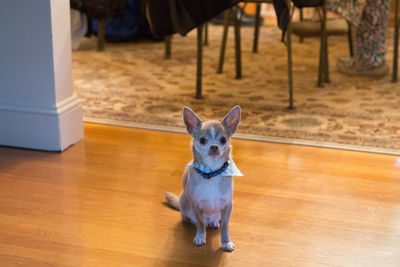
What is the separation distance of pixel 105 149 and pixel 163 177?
39 centimetres

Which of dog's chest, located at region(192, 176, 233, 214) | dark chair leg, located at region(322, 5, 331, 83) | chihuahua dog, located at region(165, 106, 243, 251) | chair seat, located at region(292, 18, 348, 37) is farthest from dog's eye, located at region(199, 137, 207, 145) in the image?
chair seat, located at region(292, 18, 348, 37)

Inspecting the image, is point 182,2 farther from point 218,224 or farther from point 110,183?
point 218,224

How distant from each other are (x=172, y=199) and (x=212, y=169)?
36 centimetres

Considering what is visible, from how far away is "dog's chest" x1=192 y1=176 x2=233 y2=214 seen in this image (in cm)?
156

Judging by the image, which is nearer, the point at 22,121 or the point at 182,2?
the point at 22,121

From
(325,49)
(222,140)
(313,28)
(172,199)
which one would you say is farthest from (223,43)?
(222,140)

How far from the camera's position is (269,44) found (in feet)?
15.4

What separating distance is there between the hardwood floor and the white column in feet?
0.30

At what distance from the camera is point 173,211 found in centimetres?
186

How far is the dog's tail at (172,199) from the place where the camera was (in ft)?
6.12

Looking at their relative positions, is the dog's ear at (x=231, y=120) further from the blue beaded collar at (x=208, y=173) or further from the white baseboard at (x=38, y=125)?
the white baseboard at (x=38, y=125)

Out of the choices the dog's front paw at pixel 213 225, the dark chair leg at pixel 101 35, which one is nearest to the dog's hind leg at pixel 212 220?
the dog's front paw at pixel 213 225

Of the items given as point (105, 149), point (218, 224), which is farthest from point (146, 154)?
point (218, 224)

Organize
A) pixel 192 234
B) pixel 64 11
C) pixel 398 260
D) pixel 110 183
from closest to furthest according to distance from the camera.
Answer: pixel 398 260 → pixel 192 234 → pixel 110 183 → pixel 64 11
